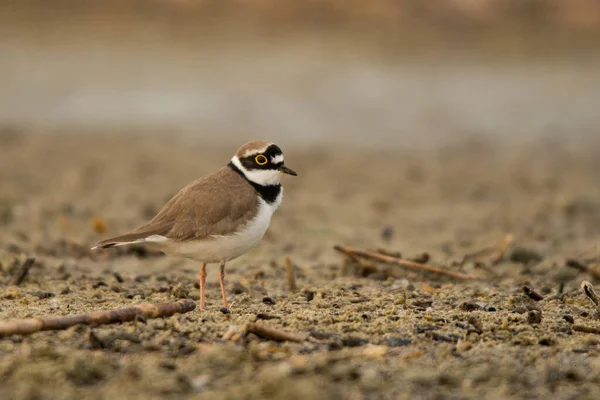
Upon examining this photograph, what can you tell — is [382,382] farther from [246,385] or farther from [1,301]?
[1,301]

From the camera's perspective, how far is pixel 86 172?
1147cm

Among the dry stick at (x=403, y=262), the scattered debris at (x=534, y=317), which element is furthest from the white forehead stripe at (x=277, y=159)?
the scattered debris at (x=534, y=317)

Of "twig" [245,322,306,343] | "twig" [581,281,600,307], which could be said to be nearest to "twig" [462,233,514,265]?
"twig" [581,281,600,307]

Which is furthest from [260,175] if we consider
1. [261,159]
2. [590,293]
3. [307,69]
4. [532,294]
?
[307,69]

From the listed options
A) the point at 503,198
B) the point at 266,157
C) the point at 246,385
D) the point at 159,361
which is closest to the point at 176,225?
the point at 266,157

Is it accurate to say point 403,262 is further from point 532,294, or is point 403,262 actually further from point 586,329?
point 586,329

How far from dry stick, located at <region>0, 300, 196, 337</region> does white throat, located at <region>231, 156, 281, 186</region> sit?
4.05 ft

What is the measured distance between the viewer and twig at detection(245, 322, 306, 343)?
4273 millimetres

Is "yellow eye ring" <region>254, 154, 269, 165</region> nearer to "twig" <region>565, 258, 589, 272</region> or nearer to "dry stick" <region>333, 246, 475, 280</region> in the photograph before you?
"dry stick" <region>333, 246, 475, 280</region>

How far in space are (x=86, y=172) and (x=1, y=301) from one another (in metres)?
6.28

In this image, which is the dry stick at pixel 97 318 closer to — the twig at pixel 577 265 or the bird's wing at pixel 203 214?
the bird's wing at pixel 203 214

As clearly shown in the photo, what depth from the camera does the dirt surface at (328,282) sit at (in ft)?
12.2

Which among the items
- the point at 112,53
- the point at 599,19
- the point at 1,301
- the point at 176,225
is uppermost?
the point at 599,19

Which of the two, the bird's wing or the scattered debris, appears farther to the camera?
the bird's wing
